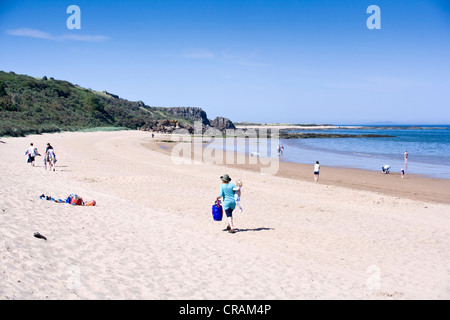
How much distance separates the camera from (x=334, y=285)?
6.23 meters

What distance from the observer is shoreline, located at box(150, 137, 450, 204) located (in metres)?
17.8

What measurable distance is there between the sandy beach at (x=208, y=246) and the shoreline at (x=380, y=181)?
9.57ft

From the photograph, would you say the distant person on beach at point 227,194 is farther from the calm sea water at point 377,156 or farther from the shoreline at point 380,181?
the calm sea water at point 377,156

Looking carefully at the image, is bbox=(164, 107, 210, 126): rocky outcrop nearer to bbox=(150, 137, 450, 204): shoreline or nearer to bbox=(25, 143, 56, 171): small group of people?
bbox=(150, 137, 450, 204): shoreline

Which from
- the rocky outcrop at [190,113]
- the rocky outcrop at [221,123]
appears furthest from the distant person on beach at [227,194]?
the rocky outcrop at [190,113]

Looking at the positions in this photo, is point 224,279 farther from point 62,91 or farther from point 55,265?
point 62,91

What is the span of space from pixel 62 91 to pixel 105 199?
8260 cm

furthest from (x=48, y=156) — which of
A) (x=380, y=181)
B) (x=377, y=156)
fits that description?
(x=377, y=156)

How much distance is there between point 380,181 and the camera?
21.8 meters

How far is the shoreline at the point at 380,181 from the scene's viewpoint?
1784 centimetres

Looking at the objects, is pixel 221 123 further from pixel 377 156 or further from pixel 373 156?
pixel 377 156

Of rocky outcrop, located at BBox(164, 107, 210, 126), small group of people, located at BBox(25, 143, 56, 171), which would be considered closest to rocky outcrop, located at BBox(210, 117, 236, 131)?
rocky outcrop, located at BBox(164, 107, 210, 126)

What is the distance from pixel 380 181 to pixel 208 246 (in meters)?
17.2
